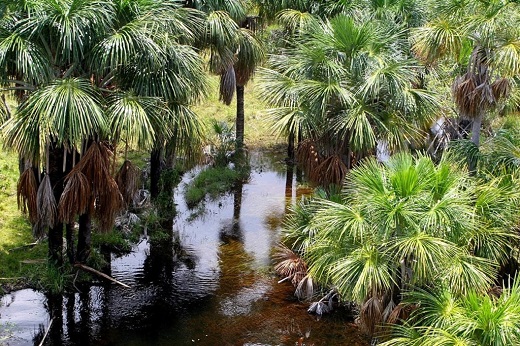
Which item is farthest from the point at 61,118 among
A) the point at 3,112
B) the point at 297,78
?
the point at 297,78

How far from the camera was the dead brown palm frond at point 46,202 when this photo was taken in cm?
1172

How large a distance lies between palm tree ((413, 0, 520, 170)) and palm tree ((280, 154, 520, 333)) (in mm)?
2766

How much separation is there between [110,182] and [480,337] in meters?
6.75

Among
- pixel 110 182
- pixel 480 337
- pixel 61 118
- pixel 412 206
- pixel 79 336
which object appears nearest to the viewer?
pixel 480 337

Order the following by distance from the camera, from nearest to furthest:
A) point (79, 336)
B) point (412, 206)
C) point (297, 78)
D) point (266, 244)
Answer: point (412, 206) → point (79, 336) → point (297, 78) → point (266, 244)

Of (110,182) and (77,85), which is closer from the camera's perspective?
(77,85)

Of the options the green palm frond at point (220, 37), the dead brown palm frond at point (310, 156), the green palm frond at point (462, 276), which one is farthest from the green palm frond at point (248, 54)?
the green palm frond at point (462, 276)

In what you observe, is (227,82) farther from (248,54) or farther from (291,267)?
(291,267)

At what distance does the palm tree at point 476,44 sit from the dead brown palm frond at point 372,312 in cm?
424

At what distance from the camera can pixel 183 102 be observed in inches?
490

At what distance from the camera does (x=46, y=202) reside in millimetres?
11719

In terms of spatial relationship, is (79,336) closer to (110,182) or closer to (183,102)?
(110,182)

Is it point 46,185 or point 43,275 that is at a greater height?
point 46,185

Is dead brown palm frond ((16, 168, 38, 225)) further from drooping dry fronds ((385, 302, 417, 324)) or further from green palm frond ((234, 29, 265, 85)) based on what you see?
green palm frond ((234, 29, 265, 85))
